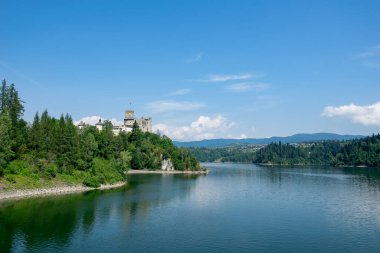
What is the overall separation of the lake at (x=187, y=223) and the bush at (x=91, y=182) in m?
6.55

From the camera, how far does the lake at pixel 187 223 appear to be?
4247cm

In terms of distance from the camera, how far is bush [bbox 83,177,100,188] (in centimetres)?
8781

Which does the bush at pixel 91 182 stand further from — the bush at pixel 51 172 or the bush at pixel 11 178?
the bush at pixel 11 178

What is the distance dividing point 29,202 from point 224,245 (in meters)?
39.6

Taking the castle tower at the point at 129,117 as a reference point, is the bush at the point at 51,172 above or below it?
below

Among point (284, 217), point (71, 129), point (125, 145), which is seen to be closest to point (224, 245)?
point (284, 217)

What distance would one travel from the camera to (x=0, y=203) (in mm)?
62500

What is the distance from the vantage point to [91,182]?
88375 mm

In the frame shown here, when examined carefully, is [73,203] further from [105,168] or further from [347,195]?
[347,195]

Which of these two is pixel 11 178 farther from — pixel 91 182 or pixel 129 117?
pixel 129 117

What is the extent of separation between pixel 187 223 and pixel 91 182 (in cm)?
4176

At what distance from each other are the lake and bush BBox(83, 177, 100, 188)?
6.55 metres

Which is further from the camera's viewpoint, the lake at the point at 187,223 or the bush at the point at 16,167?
the bush at the point at 16,167

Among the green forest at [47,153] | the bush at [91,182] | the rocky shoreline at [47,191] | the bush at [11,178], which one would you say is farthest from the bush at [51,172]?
the bush at [11,178]
